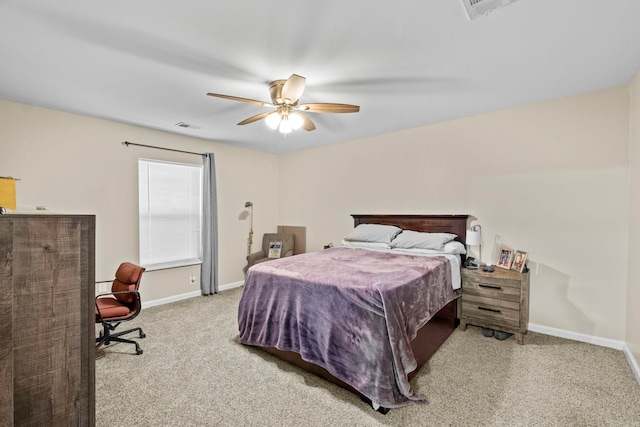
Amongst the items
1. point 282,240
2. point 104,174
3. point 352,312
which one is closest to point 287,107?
point 352,312

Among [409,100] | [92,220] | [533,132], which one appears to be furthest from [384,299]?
[533,132]

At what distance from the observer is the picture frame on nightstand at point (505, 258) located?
10.3 ft

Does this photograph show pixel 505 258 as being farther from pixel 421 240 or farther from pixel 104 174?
pixel 104 174

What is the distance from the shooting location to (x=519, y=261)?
3070mm

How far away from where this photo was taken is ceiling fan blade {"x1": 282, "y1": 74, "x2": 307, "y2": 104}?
209cm

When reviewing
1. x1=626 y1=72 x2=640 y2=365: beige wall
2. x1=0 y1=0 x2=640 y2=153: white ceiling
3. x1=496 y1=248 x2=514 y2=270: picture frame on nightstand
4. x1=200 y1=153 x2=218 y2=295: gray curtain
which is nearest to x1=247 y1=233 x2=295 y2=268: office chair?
x1=200 y1=153 x2=218 y2=295: gray curtain

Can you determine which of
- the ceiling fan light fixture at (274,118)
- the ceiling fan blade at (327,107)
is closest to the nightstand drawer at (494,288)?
the ceiling fan blade at (327,107)

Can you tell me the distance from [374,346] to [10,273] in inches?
69.8

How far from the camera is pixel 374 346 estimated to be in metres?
1.88

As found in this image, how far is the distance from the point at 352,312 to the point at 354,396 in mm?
603

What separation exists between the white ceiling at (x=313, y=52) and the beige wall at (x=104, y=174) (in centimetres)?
33

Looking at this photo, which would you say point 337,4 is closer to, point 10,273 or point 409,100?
point 409,100

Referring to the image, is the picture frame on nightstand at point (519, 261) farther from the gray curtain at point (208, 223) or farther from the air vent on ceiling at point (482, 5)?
the gray curtain at point (208, 223)

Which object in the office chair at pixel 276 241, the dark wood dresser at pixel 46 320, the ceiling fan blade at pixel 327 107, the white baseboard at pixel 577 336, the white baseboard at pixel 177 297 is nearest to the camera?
the dark wood dresser at pixel 46 320
